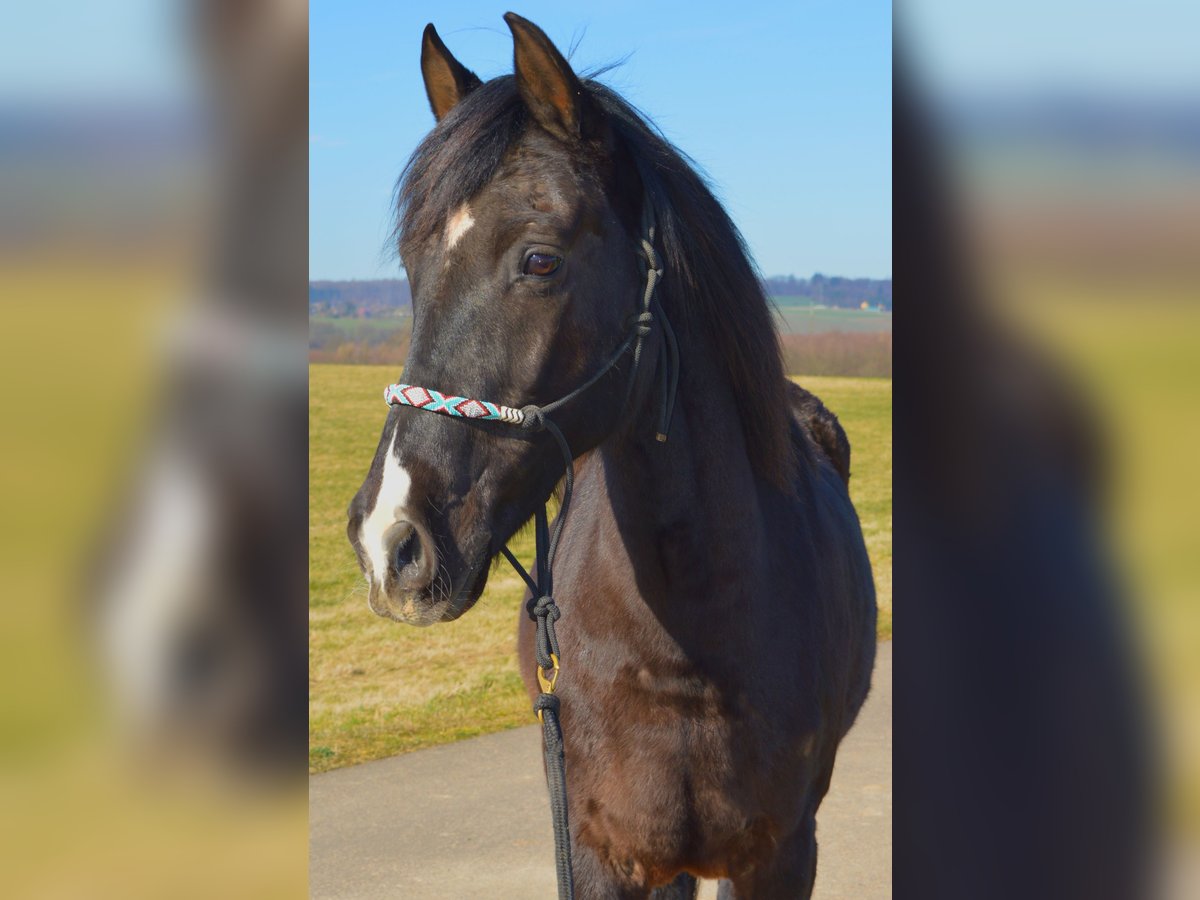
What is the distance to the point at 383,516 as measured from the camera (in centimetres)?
180

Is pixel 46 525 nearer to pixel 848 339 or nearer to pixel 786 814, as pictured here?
pixel 786 814

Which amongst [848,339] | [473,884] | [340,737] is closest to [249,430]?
[473,884]

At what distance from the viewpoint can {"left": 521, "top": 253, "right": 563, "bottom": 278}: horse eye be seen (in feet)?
6.63

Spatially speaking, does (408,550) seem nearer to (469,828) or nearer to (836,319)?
(469,828)

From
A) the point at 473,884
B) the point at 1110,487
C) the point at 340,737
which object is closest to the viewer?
the point at 1110,487

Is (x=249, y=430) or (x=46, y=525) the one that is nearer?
(x=46, y=525)

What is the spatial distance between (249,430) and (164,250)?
121 millimetres

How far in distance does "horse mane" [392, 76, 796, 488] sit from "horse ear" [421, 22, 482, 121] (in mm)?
261

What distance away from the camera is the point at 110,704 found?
2.06 ft

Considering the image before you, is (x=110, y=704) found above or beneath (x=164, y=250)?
beneath

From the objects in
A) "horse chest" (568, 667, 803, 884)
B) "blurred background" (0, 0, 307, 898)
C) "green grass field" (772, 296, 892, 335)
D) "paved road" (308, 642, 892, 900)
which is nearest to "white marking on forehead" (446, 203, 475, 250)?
"horse chest" (568, 667, 803, 884)

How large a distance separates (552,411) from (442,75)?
37.0 inches

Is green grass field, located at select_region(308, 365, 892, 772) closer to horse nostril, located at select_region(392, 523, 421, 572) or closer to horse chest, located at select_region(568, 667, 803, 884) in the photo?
horse nostril, located at select_region(392, 523, 421, 572)

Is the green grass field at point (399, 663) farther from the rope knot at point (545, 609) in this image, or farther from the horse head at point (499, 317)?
the rope knot at point (545, 609)
